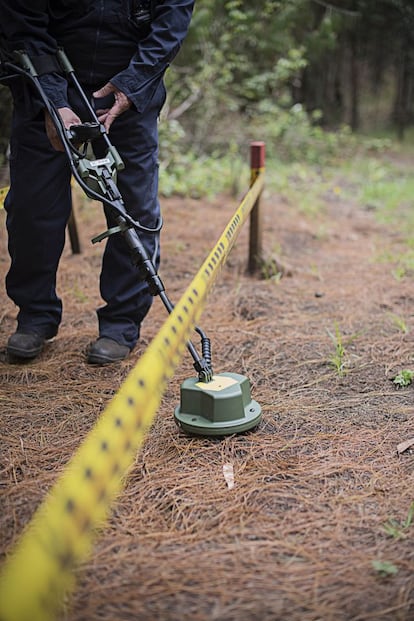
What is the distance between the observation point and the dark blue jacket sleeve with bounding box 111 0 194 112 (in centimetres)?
262

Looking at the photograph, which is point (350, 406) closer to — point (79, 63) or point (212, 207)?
point (79, 63)

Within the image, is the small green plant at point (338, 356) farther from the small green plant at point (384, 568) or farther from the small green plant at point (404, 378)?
the small green plant at point (384, 568)

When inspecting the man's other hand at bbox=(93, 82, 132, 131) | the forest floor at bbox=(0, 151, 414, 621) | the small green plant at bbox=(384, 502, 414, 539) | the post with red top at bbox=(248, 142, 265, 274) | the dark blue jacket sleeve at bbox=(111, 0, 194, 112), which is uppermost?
the dark blue jacket sleeve at bbox=(111, 0, 194, 112)

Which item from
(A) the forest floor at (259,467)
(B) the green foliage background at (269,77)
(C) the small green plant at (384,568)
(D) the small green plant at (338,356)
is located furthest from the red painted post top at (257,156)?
(C) the small green plant at (384,568)

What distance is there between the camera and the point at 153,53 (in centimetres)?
262

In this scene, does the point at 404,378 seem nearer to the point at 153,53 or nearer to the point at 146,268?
the point at 146,268

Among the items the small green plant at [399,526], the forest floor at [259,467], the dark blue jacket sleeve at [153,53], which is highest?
the dark blue jacket sleeve at [153,53]

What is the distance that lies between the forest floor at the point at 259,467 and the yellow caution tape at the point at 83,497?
0.20 m

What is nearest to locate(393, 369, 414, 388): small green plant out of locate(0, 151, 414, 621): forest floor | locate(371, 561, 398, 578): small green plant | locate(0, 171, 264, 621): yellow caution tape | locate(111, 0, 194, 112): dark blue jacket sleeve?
locate(0, 151, 414, 621): forest floor

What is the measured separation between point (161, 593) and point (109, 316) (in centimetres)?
174

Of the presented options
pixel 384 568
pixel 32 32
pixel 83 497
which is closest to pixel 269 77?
pixel 32 32

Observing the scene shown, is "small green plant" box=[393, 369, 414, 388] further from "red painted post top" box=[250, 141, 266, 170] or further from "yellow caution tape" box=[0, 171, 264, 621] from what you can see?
"red painted post top" box=[250, 141, 266, 170]

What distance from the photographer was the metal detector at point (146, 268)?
89.0 inches

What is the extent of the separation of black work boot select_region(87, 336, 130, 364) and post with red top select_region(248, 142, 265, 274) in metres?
1.66
